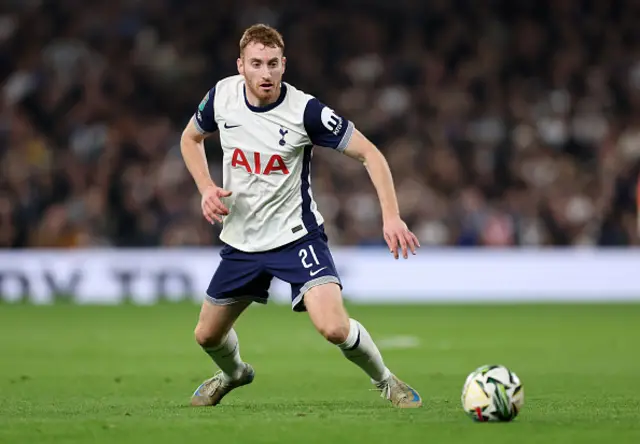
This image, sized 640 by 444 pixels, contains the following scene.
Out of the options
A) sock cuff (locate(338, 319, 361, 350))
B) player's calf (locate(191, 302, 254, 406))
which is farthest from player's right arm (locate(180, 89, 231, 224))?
sock cuff (locate(338, 319, 361, 350))

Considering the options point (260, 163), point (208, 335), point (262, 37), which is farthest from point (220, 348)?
point (262, 37)

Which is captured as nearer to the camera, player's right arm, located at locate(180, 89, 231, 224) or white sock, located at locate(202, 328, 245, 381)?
player's right arm, located at locate(180, 89, 231, 224)

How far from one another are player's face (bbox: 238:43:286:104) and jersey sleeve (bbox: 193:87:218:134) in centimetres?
37

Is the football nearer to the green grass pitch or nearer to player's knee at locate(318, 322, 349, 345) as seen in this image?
the green grass pitch

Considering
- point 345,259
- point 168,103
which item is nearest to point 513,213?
point 345,259

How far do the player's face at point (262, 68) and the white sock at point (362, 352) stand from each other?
1.54 meters

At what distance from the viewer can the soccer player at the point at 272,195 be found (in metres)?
7.61

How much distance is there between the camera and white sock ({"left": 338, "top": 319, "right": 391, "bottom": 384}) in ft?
25.0

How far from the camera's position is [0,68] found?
24.4m

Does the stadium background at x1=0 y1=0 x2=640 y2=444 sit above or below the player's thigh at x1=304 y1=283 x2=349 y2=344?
below

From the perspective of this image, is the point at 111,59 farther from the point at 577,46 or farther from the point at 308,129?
the point at 308,129

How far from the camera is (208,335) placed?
791cm

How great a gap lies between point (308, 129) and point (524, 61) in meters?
19.0

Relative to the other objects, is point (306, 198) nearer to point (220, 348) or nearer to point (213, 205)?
point (213, 205)
